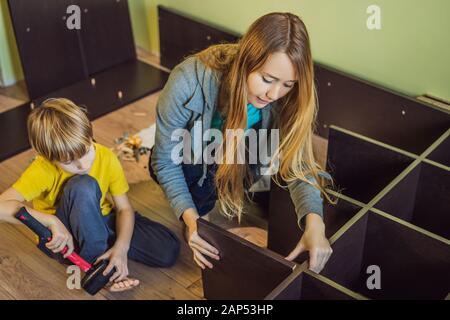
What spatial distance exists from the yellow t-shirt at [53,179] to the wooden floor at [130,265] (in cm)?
21

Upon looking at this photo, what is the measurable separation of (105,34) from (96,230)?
53.5 inches

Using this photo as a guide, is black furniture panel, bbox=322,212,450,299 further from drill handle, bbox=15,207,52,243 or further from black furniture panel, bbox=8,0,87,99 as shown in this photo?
black furniture panel, bbox=8,0,87,99

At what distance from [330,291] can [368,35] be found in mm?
1164

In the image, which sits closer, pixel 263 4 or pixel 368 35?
pixel 368 35

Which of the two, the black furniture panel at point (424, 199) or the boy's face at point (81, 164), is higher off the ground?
the boy's face at point (81, 164)

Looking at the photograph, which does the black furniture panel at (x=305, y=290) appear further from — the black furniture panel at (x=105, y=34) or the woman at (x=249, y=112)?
the black furniture panel at (x=105, y=34)

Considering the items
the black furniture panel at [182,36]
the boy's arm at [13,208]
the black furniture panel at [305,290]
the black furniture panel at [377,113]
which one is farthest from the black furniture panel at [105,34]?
the black furniture panel at [305,290]

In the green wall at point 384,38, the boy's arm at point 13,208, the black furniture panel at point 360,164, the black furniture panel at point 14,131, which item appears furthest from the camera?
the black furniture panel at point 14,131

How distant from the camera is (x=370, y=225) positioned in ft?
5.49

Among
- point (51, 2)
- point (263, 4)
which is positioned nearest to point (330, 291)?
point (263, 4)

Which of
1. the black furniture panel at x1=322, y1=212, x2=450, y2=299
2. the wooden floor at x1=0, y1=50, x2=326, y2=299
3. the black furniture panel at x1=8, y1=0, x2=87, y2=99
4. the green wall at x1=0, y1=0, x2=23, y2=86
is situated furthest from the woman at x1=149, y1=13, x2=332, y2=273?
the green wall at x1=0, y1=0, x2=23, y2=86

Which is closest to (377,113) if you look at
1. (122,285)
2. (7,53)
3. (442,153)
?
(442,153)

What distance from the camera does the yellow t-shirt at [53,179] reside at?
5.96 feet

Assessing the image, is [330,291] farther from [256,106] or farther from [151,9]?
[151,9]
